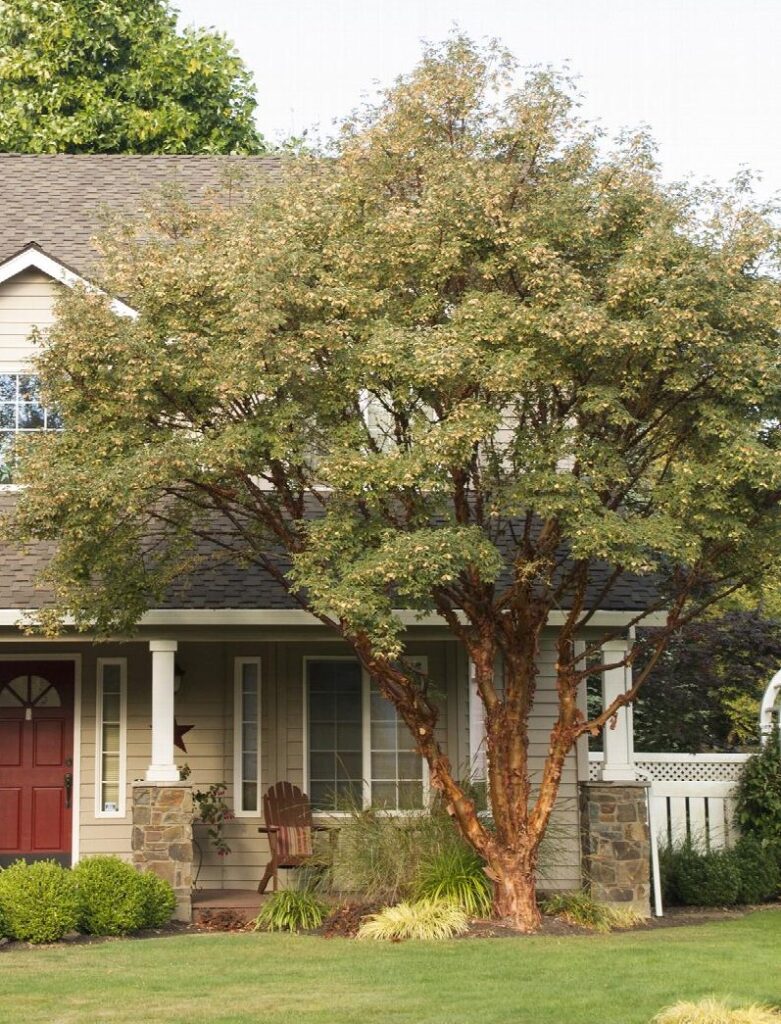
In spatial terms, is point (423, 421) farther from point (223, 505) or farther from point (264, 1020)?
point (264, 1020)

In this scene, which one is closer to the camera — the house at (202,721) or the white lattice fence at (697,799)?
the house at (202,721)

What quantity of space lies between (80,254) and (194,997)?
10.3m

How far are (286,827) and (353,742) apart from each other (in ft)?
5.51

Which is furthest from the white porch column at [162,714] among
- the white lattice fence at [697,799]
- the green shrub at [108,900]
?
the white lattice fence at [697,799]

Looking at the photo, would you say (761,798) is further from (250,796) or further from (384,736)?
(250,796)

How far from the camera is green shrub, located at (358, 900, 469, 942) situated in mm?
11992

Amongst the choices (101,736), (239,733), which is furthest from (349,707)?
(101,736)

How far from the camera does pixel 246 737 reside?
51.0 feet

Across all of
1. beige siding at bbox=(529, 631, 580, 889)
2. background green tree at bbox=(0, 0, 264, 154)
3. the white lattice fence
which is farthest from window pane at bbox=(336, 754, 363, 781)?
background green tree at bbox=(0, 0, 264, 154)

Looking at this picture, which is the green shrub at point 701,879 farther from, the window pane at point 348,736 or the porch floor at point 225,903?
the porch floor at point 225,903

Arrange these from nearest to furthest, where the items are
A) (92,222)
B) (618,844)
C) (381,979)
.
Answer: (381,979)
(618,844)
(92,222)

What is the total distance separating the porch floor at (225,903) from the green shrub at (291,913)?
1.71 feet

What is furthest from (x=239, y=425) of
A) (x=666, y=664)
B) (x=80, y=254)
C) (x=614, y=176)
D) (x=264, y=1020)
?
(x=666, y=664)

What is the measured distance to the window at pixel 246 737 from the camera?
15375 mm
